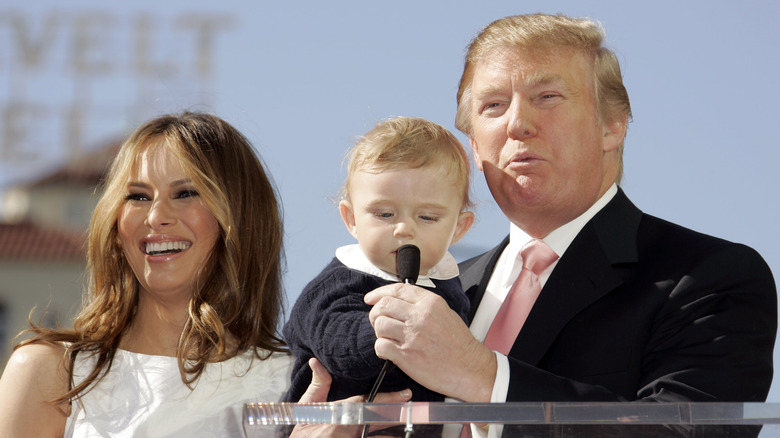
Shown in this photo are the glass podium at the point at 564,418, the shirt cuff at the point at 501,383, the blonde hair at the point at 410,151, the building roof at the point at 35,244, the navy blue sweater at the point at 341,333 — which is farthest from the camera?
the building roof at the point at 35,244

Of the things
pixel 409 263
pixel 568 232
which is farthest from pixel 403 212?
pixel 568 232

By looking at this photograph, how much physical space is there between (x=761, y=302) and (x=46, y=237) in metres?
40.9

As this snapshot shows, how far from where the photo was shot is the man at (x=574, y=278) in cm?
285

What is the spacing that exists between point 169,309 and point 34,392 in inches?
19.8

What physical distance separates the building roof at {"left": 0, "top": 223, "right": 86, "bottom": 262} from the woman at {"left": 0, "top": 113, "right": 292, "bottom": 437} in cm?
3770

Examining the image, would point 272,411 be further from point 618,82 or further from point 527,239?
point 618,82

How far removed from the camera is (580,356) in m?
3.10

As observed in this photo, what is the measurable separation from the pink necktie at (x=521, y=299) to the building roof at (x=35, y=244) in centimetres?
3831

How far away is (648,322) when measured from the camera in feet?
10.0

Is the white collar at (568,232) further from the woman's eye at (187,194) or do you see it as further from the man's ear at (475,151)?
the woman's eye at (187,194)

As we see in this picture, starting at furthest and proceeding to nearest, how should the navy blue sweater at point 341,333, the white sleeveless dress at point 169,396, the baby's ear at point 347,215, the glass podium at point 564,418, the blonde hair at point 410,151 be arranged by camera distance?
the white sleeveless dress at point 169,396 → the baby's ear at point 347,215 → the blonde hair at point 410,151 → the navy blue sweater at point 341,333 → the glass podium at point 564,418

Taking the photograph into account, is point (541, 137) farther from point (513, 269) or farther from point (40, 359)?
point (40, 359)

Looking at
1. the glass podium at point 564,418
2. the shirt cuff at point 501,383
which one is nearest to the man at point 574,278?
the shirt cuff at point 501,383

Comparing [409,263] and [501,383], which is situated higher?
[409,263]
